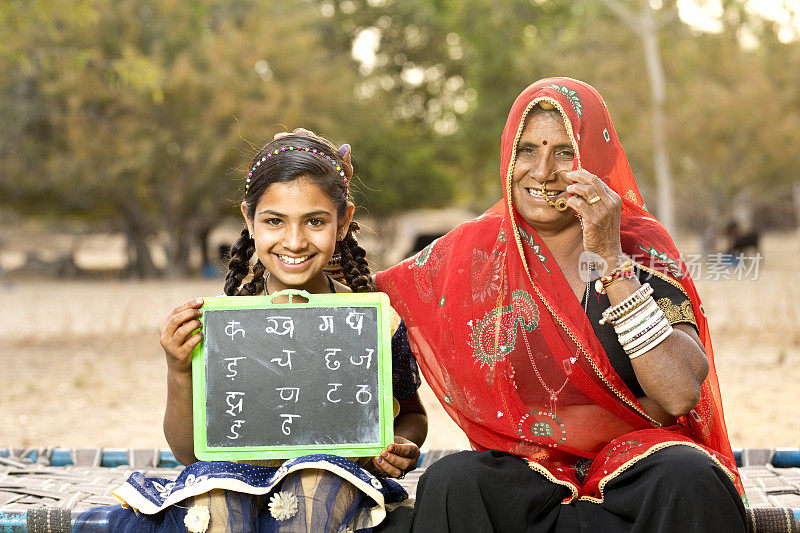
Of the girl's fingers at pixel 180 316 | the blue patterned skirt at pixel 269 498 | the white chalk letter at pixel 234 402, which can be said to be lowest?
the blue patterned skirt at pixel 269 498

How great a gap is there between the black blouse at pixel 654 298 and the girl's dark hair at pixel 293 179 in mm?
876

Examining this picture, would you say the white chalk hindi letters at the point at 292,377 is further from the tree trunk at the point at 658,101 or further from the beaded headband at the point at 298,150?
the tree trunk at the point at 658,101

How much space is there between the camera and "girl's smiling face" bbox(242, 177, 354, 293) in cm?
292

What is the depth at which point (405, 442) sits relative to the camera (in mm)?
2918

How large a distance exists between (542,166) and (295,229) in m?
0.88

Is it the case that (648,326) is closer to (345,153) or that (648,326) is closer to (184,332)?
(345,153)

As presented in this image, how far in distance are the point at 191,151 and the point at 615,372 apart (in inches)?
692

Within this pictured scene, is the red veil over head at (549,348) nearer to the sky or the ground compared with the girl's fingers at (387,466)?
nearer to the sky

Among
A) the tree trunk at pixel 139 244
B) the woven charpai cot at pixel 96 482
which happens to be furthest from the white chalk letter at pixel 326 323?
the tree trunk at pixel 139 244

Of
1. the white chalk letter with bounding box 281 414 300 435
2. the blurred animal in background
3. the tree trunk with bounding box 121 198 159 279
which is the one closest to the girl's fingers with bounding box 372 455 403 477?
the white chalk letter with bounding box 281 414 300 435

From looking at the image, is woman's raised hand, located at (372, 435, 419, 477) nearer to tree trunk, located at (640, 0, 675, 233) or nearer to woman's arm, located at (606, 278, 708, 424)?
woman's arm, located at (606, 278, 708, 424)

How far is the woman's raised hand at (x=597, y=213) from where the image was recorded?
2.66m

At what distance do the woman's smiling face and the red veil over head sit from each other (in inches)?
1.6

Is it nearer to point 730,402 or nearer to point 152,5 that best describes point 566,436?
point 730,402
